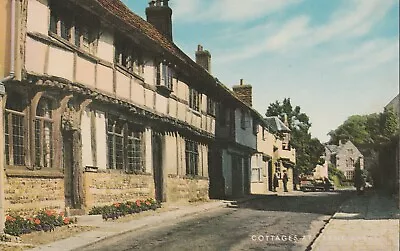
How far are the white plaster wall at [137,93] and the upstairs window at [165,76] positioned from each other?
1623mm

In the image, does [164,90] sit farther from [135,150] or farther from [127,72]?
[127,72]

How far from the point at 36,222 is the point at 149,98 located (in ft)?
27.7

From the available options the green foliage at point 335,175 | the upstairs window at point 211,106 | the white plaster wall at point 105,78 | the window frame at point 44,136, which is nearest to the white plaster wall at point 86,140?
the white plaster wall at point 105,78

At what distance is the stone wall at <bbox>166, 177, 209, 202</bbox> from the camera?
21.4 m

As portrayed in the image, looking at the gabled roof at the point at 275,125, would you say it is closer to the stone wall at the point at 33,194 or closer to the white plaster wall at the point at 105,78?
the white plaster wall at the point at 105,78

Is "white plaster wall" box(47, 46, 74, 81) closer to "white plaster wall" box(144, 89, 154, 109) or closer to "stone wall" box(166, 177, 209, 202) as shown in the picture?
"white plaster wall" box(144, 89, 154, 109)

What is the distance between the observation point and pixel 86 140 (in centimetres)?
1496

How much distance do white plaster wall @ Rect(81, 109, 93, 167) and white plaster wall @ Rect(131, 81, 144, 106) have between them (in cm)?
275

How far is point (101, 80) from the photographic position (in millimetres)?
15430

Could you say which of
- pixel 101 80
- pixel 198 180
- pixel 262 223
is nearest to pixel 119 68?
pixel 101 80

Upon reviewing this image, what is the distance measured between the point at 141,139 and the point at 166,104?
2213 millimetres

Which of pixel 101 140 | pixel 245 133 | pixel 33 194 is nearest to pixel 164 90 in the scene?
pixel 101 140

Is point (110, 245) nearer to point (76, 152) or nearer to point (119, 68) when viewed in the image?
point (76, 152)

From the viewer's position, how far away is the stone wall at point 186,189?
70.3 ft
